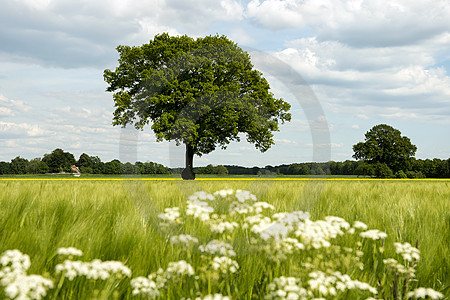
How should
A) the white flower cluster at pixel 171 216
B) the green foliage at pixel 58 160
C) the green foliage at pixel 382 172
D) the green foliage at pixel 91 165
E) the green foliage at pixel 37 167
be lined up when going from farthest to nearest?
the green foliage at pixel 58 160 → the green foliage at pixel 37 167 → the green foliage at pixel 91 165 → the green foliage at pixel 382 172 → the white flower cluster at pixel 171 216

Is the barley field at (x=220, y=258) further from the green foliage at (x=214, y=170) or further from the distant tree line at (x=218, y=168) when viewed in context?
the green foliage at (x=214, y=170)

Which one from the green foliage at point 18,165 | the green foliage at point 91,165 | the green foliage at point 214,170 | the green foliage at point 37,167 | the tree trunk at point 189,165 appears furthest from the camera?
the green foliage at point 18,165

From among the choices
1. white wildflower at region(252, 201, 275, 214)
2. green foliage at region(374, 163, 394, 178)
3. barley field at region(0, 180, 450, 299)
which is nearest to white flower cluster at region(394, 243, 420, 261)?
barley field at region(0, 180, 450, 299)

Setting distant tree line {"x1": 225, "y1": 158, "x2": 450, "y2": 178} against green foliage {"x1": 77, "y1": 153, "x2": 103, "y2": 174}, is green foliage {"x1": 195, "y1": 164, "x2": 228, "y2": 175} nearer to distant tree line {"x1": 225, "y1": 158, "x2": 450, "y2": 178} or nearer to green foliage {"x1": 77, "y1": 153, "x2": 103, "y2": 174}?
distant tree line {"x1": 225, "y1": 158, "x2": 450, "y2": 178}

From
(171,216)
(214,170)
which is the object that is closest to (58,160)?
(214,170)

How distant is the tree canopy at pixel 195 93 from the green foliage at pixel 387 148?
3554 cm

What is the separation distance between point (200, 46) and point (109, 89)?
874 centimetres

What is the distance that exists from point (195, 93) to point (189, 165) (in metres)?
6.58

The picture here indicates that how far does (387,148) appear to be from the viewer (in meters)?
57.4

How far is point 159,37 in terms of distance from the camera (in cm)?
2755

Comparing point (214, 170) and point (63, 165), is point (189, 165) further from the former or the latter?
point (63, 165)

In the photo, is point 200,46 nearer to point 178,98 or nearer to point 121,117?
point 178,98

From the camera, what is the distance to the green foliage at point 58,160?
64725 mm

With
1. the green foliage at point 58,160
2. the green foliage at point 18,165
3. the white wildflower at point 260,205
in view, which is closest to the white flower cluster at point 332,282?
the white wildflower at point 260,205
